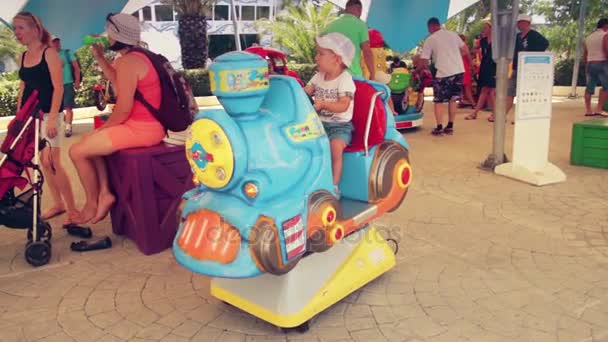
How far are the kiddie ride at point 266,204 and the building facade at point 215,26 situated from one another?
84.2ft

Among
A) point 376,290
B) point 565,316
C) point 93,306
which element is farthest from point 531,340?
point 93,306

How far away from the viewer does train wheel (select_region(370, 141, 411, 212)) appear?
3012 mm

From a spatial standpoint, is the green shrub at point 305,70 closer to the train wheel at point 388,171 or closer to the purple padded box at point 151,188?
the purple padded box at point 151,188

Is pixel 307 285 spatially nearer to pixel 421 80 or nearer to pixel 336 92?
pixel 336 92

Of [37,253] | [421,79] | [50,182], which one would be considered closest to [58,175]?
[50,182]

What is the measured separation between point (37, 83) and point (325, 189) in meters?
2.70

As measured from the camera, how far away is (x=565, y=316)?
2.82m

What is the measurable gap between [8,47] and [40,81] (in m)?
17.3

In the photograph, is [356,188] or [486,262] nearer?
[356,188]

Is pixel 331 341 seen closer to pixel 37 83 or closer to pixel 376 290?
pixel 376 290

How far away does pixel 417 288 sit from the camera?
10.4ft

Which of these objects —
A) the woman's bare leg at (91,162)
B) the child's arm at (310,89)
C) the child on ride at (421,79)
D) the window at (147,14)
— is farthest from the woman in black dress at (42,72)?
the window at (147,14)

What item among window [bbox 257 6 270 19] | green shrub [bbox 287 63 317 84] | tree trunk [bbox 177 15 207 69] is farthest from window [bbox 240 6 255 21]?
green shrub [bbox 287 63 317 84]

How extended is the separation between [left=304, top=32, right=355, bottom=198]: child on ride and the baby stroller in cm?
197
